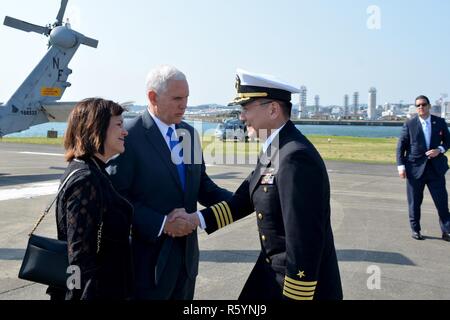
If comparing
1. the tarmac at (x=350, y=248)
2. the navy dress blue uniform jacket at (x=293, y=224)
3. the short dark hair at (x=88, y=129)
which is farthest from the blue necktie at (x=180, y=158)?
the tarmac at (x=350, y=248)

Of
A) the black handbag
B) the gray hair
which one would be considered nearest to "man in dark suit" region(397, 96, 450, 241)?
the gray hair

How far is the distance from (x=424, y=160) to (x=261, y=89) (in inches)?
214

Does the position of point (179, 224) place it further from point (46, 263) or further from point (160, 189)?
point (46, 263)

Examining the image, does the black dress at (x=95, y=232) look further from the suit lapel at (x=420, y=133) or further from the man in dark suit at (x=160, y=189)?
the suit lapel at (x=420, y=133)

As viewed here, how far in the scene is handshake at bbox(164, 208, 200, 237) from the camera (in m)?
2.76

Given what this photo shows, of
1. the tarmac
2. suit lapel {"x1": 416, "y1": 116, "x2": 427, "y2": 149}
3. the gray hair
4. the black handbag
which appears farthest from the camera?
suit lapel {"x1": 416, "y1": 116, "x2": 427, "y2": 149}

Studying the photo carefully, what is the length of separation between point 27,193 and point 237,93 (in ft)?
30.8

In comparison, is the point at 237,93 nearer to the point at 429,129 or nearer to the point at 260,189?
the point at 260,189

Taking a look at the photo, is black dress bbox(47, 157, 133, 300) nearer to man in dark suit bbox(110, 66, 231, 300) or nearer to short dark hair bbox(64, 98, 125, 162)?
short dark hair bbox(64, 98, 125, 162)

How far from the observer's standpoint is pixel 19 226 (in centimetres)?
744

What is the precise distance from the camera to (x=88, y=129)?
244 cm

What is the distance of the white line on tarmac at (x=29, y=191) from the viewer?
33.6 feet

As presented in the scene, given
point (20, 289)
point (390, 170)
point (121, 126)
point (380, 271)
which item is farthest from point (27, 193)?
point (390, 170)

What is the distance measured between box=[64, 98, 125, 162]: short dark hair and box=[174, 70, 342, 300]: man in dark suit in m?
0.81
